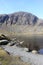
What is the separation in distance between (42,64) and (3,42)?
36724mm

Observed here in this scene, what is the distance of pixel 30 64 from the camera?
88.0 ft

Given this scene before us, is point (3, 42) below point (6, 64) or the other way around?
below

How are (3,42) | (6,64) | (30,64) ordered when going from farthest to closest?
(3,42) < (30,64) < (6,64)

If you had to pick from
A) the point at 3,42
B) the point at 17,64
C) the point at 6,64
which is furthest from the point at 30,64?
the point at 3,42

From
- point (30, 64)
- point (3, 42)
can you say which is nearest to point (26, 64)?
point (30, 64)

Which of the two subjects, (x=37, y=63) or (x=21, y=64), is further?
(x=37, y=63)

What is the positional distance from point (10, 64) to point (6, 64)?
0.63m

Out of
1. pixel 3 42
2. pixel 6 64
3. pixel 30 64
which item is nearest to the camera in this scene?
pixel 6 64

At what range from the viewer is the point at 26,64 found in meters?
26.4

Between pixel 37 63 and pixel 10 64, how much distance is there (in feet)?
16.5

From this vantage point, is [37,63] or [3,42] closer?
[37,63]

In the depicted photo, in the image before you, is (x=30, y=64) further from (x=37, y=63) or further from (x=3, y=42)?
(x=3, y=42)

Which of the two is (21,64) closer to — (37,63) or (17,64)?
(17,64)

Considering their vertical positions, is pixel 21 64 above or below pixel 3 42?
above
